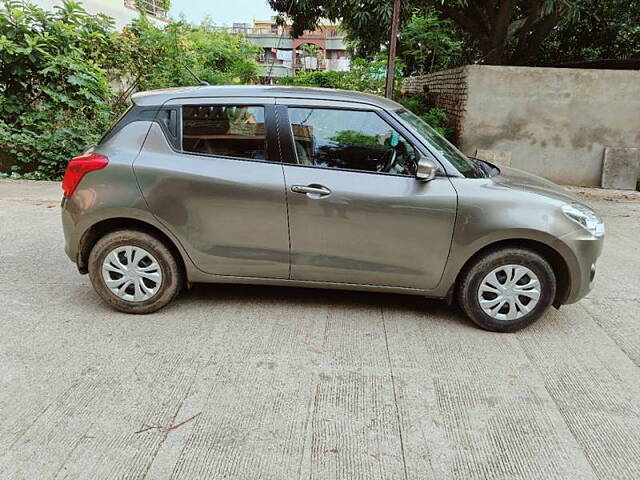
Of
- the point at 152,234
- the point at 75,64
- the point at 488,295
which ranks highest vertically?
the point at 75,64

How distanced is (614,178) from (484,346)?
7127mm

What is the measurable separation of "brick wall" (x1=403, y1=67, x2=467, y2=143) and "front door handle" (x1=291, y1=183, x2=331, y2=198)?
6.49 meters

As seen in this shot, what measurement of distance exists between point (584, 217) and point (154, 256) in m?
3.13

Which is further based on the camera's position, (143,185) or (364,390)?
(143,185)

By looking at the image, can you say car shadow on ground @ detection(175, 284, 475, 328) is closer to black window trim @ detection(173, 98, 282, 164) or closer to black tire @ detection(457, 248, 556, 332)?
black tire @ detection(457, 248, 556, 332)

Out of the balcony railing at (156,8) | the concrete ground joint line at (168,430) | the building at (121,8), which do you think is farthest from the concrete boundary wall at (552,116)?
the balcony railing at (156,8)

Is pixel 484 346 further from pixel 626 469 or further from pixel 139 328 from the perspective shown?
pixel 139 328

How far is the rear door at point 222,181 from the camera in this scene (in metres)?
3.64

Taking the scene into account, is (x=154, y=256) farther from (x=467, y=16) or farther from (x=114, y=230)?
(x=467, y=16)

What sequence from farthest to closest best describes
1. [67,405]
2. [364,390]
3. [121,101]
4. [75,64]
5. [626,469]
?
[121,101] < [75,64] < [364,390] < [67,405] < [626,469]

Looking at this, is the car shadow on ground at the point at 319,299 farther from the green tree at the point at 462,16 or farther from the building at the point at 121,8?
the building at the point at 121,8

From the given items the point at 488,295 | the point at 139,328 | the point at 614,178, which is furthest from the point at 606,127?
the point at 139,328

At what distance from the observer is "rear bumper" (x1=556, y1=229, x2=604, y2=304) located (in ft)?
11.6

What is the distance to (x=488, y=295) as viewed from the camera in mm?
3654
